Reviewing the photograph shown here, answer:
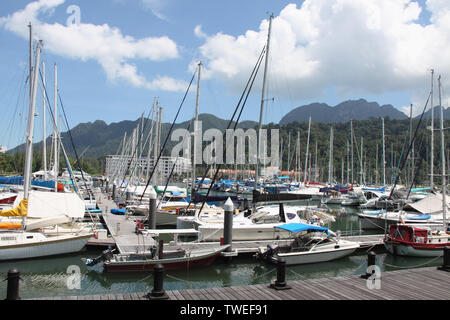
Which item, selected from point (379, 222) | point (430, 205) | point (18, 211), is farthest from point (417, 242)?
point (18, 211)

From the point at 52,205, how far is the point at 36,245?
241 centimetres

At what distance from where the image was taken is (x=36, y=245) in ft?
60.6

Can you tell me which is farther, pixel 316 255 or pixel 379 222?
pixel 379 222

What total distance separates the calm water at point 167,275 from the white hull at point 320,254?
0.30 metres

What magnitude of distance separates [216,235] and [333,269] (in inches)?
287

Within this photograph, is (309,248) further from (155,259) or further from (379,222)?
(379,222)

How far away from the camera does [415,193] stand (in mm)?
50656

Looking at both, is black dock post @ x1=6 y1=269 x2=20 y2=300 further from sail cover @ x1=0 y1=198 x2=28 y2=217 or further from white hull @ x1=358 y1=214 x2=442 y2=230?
white hull @ x1=358 y1=214 x2=442 y2=230

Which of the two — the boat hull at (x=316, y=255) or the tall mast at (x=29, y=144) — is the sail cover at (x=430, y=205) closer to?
the boat hull at (x=316, y=255)

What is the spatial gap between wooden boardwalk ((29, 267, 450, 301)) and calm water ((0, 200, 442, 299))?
11.1 feet
